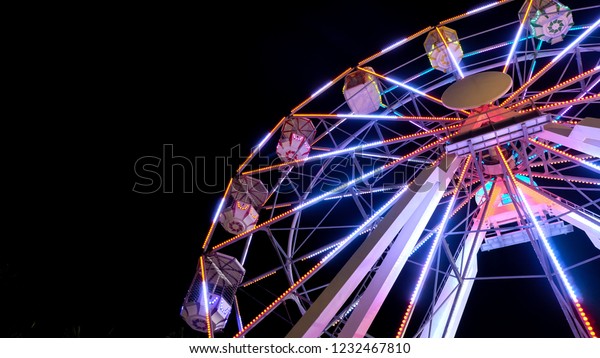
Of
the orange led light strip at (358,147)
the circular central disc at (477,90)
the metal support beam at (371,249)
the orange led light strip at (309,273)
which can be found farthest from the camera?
the orange led light strip at (358,147)

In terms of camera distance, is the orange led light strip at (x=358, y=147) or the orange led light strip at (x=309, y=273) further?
the orange led light strip at (x=358, y=147)

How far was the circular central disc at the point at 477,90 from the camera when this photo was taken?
27.5 feet

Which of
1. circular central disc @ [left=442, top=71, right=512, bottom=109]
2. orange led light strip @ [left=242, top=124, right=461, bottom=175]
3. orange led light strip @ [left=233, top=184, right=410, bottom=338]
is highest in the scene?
circular central disc @ [left=442, top=71, right=512, bottom=109]

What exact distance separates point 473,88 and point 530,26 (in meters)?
2.33

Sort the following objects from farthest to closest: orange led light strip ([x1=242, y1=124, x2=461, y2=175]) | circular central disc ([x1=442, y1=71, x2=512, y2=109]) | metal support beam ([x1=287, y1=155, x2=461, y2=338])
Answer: orange led light strip ([x1=242, y1=124, x2=461, y2=175]), circular central disc ([x1=442, y1=71, x2=512, y2=109]), metal support beam ([x1=287, y1=155, x2=461, y2=338])

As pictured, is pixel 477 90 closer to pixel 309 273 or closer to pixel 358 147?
pixel 358 147

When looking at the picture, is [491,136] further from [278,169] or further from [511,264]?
[511,264]

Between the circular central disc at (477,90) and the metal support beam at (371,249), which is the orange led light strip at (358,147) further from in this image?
the metal support beam at (371,249)

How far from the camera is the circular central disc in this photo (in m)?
8.38

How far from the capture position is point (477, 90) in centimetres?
859

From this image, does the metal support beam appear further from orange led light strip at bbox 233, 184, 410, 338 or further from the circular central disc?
the circular central disc

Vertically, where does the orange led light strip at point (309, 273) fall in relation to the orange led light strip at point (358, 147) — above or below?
below
